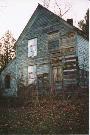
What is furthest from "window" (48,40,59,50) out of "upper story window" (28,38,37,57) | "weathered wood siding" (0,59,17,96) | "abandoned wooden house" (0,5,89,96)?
"weathered wood siding" (0,59,17,96)

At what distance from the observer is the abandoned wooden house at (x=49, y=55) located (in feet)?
36.7

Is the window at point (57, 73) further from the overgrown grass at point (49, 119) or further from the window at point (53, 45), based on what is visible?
the overgrown grass at point (49, 119)

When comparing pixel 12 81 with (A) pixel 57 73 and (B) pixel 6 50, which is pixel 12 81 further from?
(B) pixel 6 50

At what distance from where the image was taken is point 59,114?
696cm

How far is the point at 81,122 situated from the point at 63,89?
4742mm

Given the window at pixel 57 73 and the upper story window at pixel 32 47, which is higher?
the upper story window at pixel 32 47

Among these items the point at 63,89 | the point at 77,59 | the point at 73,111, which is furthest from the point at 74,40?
the point at 73,111

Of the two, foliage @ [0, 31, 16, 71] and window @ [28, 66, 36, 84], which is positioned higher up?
foliage @ [0, 31, 16, 71]

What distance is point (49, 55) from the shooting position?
41.0ft

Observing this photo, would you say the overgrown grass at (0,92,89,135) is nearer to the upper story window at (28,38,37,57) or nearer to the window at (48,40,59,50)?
the window at (48,40,59,50)

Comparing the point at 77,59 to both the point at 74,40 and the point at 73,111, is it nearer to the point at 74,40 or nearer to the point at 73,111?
the point at 74,40

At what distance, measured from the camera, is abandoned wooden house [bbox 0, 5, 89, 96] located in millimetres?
11195

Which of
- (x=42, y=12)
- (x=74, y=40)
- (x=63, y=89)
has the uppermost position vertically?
(x=42, y=12)

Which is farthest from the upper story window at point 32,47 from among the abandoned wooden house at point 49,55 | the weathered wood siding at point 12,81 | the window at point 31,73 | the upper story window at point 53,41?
the weathered wood siding at point 12,81
